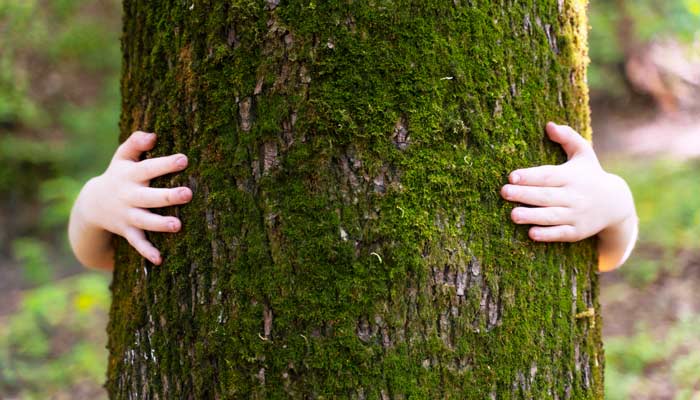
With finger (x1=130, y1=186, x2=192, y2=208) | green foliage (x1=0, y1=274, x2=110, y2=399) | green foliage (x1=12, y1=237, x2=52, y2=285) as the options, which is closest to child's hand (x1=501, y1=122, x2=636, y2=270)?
finger (x1=130, y1=186, x2=192, y2=208)

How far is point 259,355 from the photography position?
1.42 meters

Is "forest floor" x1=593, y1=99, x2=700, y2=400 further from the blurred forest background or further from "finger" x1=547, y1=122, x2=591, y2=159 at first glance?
"finger" x1=547, y1=122, x2=591, y2=159

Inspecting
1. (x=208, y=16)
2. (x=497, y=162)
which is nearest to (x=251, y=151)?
(x=208, y=16)

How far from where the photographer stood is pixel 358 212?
142 cm

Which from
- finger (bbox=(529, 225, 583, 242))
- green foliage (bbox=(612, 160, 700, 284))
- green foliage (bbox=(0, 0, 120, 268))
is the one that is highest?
green foliage (bbox=(0, 0, 120, 268))

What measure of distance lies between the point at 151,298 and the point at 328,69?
2.64 feet

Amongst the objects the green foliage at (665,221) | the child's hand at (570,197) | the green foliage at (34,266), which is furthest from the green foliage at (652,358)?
the green foliage at (34,266)

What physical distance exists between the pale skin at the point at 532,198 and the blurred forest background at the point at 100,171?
3.13m

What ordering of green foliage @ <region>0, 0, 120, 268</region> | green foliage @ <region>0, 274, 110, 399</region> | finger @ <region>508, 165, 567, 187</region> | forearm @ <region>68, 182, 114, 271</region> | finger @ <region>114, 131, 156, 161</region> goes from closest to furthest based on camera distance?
finger @ <region>508, 165, 567, 187</region> < finger @ <region>114, 131, 156, 161</region> < forearm @ <region>68, 182, 114, 271</region> < green foliage @ <region>0, 274, 110, 399</region> < green foliage @ <region>0, 0, 120, 268</region>

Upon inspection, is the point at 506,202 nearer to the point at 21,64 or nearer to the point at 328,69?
the point at 328,69

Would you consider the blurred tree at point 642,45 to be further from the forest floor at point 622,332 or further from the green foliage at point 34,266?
the green foliage at point 34,266

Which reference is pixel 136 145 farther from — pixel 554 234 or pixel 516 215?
pixel 554 234

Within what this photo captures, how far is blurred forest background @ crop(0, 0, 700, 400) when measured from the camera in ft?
17.3

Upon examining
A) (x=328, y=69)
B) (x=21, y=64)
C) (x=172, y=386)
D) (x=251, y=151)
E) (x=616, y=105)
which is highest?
(x=616, y=105)
